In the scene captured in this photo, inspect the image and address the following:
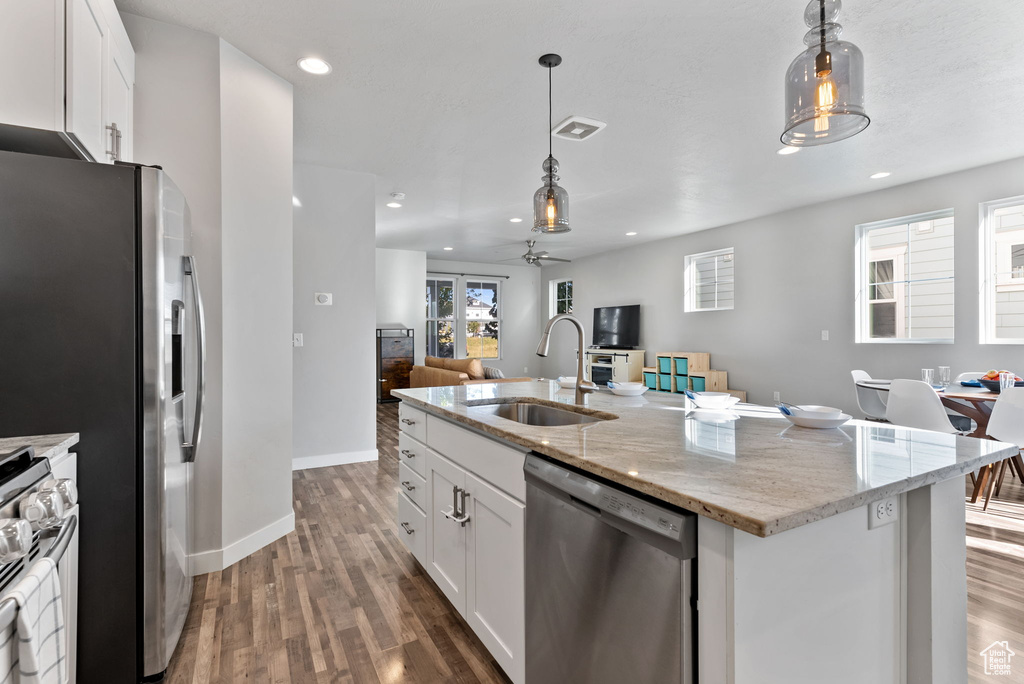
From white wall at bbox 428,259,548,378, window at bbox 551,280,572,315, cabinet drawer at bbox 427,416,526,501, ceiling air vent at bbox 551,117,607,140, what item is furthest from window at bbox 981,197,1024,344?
white wall at bbox 428,259,548,378

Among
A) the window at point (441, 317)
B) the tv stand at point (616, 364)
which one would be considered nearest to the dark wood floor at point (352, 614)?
the tv stand at point (616, 364)

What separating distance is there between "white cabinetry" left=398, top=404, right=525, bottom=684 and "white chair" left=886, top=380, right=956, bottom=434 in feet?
10.5

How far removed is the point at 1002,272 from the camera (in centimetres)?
428

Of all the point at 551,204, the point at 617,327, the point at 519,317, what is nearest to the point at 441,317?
the point at 519,317

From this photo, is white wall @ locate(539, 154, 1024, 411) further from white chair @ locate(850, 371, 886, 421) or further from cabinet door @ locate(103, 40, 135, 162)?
cabinet door @ locate(103, 40, 135, 162)

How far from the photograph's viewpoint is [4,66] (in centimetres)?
143

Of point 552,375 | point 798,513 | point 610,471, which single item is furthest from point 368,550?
point 552,375

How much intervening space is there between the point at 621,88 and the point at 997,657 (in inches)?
121

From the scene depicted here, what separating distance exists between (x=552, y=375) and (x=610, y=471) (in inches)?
369

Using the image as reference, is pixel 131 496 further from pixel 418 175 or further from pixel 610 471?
pixel 418 175

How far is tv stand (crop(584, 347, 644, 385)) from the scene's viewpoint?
323 inches

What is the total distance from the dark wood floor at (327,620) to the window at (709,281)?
5.87 metres

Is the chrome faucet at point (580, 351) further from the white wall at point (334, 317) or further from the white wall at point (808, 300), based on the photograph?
the white wall at point (808, 300)

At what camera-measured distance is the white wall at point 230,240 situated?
2.32 m
